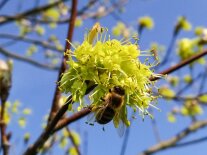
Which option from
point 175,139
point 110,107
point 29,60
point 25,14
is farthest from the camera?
point 175,139

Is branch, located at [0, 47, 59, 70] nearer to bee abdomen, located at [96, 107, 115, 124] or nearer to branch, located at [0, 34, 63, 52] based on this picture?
branch, located at [0, 34, 63, 52]

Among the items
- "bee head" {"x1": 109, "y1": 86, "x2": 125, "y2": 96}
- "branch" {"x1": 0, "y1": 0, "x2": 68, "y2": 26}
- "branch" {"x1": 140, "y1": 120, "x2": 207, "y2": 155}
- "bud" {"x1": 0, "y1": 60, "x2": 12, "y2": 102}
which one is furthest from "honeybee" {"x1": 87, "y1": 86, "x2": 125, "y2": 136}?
"branch" {"x1": 140, "y1": 120, "x2": 207, "y2": 155}

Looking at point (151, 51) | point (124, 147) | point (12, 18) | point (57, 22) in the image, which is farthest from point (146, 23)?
point (151, 51)

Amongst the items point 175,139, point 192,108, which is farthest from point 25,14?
point 192,108

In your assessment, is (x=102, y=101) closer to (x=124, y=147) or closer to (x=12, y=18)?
(x=124, y=147)

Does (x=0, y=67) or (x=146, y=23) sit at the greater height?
(x=146, y=23)

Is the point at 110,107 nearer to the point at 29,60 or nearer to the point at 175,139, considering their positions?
the point at 29,60

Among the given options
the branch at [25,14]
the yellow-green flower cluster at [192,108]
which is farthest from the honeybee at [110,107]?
the yellow-green flower cluster at [192,108]
